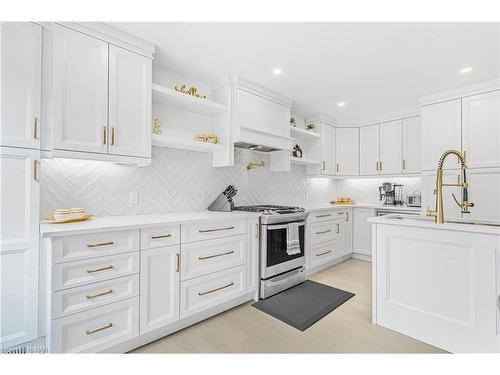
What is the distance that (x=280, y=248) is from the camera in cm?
280

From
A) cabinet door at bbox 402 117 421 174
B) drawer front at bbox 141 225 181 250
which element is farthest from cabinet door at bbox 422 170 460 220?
drawer front at bbox 141 225 181 250

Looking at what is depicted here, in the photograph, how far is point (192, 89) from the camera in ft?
8.47

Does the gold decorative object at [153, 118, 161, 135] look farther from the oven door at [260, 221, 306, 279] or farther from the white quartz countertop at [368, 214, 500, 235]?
the white quartz countertop at [368, 214, 500, 235]

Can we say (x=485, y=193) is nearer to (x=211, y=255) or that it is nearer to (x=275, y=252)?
(x=275, y=252)

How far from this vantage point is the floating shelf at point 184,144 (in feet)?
7.54

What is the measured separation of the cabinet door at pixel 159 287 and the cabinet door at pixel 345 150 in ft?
11.9

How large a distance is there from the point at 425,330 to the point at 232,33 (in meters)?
2.81

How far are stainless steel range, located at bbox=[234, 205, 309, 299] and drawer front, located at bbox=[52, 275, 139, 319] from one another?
1.33 m

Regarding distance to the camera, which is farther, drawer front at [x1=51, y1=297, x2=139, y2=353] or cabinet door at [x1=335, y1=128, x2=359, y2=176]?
cabinet door at [x1=335, y1=128, x2=359, y2=176]

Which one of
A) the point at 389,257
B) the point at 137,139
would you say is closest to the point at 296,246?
the point at 389,257

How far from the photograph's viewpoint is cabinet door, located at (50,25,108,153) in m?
1.73

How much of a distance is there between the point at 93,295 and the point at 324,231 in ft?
9.82

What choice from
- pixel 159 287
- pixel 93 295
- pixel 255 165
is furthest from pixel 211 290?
pixel 255 165

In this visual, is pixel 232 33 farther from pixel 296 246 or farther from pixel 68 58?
pixel 296 246
